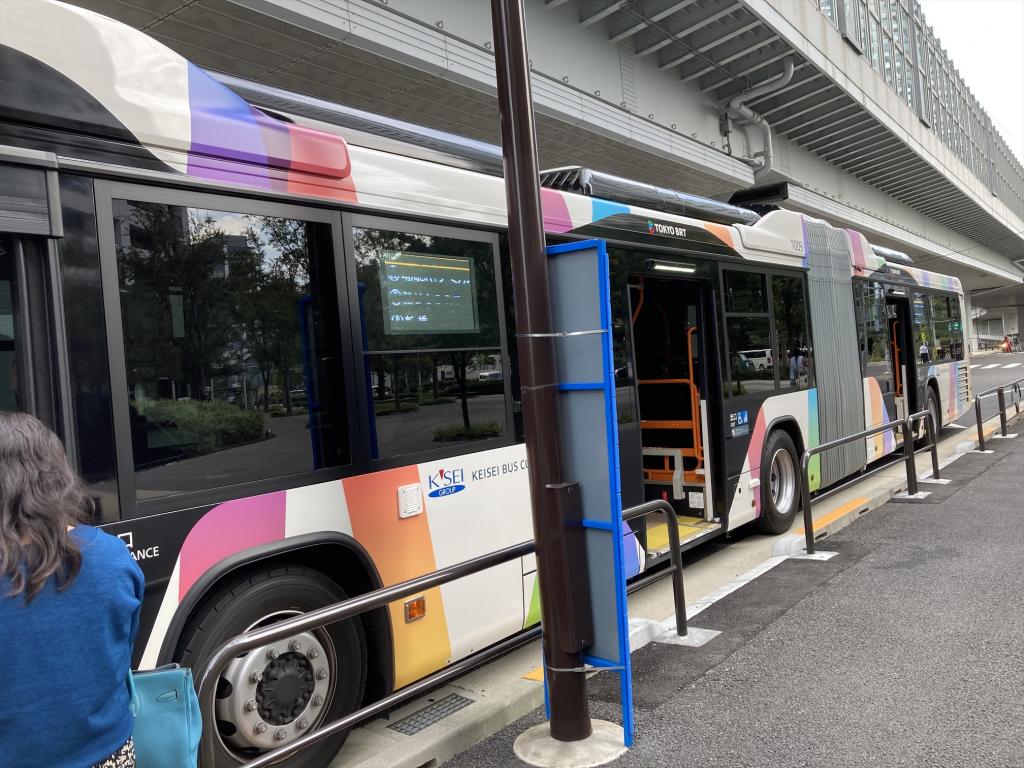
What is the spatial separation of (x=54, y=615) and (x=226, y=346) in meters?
1.68

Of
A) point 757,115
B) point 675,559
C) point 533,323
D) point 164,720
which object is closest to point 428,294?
point 533,323

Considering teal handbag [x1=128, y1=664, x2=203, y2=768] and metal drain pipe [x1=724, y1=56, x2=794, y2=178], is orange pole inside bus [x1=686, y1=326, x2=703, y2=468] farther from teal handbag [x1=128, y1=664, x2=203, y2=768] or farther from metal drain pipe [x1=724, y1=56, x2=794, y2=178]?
metal drain pipe [x1=724, y1=56, x2=794, y2=178]

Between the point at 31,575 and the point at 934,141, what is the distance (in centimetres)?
2584

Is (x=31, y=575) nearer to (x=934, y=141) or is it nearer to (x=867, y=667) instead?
(x=867, y=667)

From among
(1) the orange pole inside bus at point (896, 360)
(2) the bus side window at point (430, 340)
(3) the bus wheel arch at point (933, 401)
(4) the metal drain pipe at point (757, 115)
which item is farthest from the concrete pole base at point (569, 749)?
(4) the metal drain pipe at point (757, 115)

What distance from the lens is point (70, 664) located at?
1749 millimetres

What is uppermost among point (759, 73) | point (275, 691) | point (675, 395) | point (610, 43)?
point (759, 73)

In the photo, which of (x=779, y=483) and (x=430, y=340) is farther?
(x=779, y=483)

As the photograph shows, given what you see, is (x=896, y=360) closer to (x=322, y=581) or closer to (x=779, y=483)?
(x=779, y=483)

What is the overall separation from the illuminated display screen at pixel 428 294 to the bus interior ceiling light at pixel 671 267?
222cm

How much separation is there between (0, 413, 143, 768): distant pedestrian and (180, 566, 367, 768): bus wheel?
1241 mm

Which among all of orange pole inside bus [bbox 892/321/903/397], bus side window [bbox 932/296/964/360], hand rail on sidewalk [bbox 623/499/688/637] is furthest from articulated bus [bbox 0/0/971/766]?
bus side window [bbox 932/296/964/360]

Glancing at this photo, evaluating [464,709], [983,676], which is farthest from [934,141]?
[464,709]

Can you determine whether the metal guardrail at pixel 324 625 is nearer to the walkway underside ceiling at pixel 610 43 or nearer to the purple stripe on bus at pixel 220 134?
the purple stripe on bus at pixel 220 134
